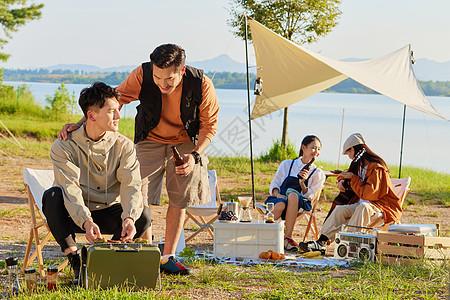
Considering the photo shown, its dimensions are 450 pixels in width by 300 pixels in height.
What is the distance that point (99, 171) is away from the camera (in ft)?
10.2

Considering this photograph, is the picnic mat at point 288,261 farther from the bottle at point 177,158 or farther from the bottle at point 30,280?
the bottle at point 30,280

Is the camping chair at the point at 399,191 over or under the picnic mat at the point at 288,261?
over

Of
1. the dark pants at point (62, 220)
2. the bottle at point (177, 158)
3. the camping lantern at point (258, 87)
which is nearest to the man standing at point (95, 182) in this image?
the dark pants at point (62, 220)

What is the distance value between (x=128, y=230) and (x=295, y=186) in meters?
2.30

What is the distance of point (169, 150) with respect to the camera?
3615 millimetres

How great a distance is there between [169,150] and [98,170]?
0.61 m

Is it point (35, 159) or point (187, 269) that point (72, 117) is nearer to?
point (35, 159)

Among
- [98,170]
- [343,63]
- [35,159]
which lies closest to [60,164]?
[98,170]

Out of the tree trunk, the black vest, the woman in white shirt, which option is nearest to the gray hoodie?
the black vest

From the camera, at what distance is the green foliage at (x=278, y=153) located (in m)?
10.1

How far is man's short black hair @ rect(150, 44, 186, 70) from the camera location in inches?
124

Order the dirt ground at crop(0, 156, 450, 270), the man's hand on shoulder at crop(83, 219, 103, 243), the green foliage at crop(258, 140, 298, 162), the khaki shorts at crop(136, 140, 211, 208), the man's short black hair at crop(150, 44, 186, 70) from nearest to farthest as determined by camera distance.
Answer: the man's hand on shoulder at crop(83, 219, 103, 243) → the man's short black hair at crop(150, 44, 186, 70) → the khaki shorts at crop(136, 140, 211, 208) → the dirt ground at crop(0, 156, 450, 270) → the green foliage at crop(258, 140, 298, 162)

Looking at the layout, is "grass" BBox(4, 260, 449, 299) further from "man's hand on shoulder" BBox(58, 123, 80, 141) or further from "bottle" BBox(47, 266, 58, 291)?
"man's hand on shoulder" BBox(58, 123, 80, 141)

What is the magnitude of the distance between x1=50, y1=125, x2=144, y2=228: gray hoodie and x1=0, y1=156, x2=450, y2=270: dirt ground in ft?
3.52
